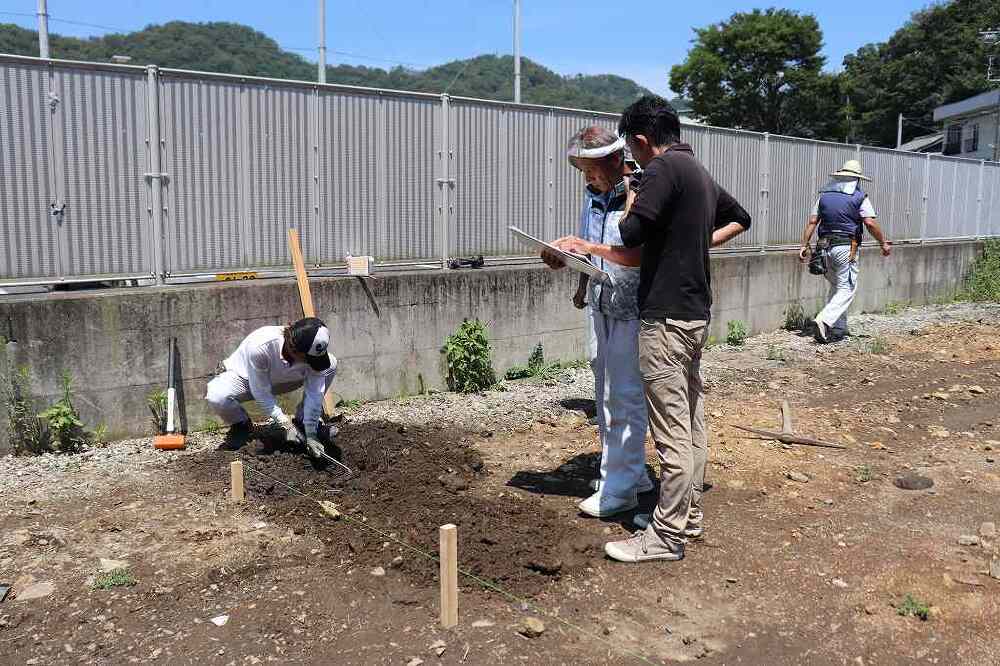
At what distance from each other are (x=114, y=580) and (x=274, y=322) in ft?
9.93

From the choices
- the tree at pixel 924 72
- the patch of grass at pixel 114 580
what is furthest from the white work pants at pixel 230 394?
the tree at pixel 924 72

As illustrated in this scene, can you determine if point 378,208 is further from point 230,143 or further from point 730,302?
point 730,302

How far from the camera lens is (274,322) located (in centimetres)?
673

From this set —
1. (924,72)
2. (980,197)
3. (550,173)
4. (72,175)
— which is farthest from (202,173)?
(924,72)

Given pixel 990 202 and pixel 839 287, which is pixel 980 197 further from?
pixel 839 287

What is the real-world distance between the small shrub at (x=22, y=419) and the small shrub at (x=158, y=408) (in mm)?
696

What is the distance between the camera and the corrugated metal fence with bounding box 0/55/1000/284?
6.09 meters

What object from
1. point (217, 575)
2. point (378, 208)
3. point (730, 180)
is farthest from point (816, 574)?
point (730, 180)

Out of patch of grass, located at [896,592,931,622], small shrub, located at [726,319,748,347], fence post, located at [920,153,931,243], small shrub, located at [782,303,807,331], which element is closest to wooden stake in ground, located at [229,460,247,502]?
patch of grass, located at [896,592,931,622]

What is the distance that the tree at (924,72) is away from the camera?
172ft

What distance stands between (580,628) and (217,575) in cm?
177

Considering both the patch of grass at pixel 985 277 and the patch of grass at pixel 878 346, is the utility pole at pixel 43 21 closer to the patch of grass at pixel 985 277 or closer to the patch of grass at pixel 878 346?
the patch of grass at pixel 878 346

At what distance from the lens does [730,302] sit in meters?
11.0

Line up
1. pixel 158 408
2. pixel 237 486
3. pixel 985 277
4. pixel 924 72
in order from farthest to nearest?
pixel 924 72, pixel 985 277, pixel 158 408, pixel 237 486
